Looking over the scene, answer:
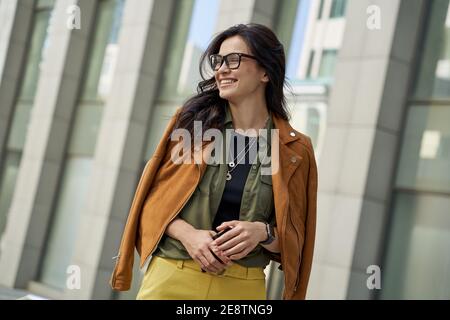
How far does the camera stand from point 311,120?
33.6 feet

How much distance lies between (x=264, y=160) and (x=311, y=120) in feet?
25.4

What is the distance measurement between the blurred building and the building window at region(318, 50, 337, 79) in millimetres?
22

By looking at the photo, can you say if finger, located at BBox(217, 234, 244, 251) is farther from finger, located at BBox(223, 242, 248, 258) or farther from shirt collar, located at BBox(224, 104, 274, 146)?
shirt collar, located at BBox(224, 104, 274, 146)

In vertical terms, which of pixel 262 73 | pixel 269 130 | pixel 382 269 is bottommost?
pixel 382 269

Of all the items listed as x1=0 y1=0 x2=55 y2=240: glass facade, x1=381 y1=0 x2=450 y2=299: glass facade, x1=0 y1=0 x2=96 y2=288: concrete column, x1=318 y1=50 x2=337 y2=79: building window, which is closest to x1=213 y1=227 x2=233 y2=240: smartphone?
x1=381 y1=0 x2=450 y2=299: glass facade

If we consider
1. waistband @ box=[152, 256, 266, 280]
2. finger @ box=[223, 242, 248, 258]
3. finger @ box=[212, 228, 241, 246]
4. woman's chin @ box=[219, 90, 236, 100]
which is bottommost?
waistband @ box=[152, 256, 266, 280]

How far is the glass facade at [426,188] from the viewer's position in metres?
8.44

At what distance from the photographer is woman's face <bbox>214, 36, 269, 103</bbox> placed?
2.58 metres

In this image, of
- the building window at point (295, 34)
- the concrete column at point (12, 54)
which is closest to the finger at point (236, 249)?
the building window at point (295, 34)

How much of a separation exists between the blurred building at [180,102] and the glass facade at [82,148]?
0.04 metres

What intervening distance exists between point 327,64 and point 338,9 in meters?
0.87

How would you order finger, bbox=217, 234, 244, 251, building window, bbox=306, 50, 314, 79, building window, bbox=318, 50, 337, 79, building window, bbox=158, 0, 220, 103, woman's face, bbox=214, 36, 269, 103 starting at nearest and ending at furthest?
finger, bbox=217, 234, 244, 251, woman's face, bbox=214, 36, 269, 103, building window, bbox=318, 50, 337, 79, building window, bbox=306, 50, 314, 79, building window, bbox=158, 0, 220, 103
